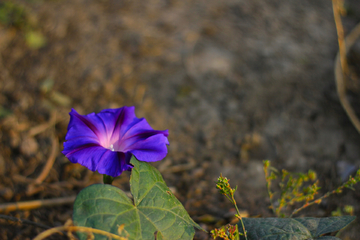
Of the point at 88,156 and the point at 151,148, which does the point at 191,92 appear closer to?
the point at 151,148

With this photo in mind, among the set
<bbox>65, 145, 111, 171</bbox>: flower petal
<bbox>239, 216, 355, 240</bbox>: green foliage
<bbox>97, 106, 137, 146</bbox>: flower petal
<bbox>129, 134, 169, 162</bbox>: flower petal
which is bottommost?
<bbox>239, 216, 355, 240</bbox>: green foliage

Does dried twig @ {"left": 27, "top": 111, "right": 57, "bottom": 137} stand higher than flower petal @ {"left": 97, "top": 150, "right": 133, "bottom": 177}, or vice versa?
dried twig @ {"left": 27, "top": 111, "right": 57, "bottom": 137}

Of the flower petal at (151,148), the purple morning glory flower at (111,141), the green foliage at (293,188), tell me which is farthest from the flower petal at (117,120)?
the green foliage at (293,188)

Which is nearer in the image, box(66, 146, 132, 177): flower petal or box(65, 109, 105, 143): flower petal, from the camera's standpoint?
box(66, 146, 132, 177): flower petal

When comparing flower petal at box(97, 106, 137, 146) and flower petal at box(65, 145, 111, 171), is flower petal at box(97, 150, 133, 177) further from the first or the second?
flower petal at box(97, 106, 137, 146)

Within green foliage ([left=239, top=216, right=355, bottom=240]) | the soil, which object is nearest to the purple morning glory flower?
green foliage ([left=239, top=216, right=355, bottom=240])

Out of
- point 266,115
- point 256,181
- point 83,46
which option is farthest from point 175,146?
point 83,46
